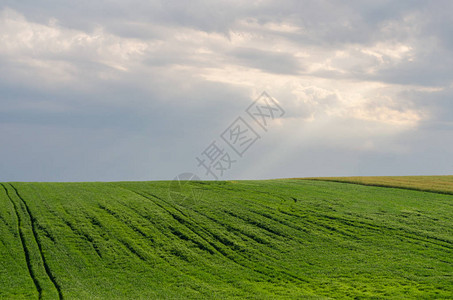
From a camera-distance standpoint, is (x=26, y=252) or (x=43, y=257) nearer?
(x=43, y=257)

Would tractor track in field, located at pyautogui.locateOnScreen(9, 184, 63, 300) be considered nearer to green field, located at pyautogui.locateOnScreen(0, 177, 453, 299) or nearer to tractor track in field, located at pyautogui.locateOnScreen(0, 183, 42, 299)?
green field, located at pyautogui.locateOnScreen(0, 177, 453, 299)

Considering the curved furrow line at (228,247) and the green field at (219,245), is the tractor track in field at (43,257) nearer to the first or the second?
the green field at (219,245)

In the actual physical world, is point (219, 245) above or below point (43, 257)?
above

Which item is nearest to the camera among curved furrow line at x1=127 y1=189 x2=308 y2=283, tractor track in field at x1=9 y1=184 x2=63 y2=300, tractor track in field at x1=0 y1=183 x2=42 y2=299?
tractor track in field at x1=9 y1=184 x2=63 y2=300

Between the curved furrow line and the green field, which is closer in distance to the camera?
the green field

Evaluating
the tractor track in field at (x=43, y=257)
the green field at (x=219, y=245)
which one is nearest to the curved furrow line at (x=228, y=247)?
the green field at (x=219, y=245)

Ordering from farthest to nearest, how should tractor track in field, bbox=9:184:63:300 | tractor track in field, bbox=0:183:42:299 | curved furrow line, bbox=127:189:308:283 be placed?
curved furrow line, bbox=127:189:308:283 < tractor track in field, bbox=0:183:42:299 < tractor track in field, bbox=9:184:63:300

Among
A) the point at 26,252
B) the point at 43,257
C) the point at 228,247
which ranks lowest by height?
the point at 43,257

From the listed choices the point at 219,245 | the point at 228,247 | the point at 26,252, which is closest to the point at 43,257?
the point at 26,252

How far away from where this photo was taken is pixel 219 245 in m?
33.4

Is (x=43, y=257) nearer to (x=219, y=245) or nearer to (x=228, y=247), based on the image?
(x=219, y=245)

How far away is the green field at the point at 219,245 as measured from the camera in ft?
85.2

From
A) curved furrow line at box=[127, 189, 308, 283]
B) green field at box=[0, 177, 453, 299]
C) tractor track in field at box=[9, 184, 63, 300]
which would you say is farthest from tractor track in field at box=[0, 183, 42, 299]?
curved furrow line at box=[127, 189, 308, 283]

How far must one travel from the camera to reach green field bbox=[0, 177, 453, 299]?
2597cm
